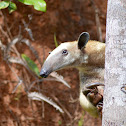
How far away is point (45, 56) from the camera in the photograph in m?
4.73

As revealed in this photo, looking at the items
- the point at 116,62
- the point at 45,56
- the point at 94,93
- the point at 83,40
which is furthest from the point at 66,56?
the point at 45,56

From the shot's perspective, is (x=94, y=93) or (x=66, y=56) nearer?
(x=94, y=93)

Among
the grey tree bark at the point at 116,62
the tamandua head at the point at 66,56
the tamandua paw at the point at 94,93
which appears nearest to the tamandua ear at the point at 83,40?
the tamandua head at the point at 66,56

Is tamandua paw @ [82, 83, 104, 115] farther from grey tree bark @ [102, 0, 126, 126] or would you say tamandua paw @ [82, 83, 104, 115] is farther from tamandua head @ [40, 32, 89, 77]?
grey tree bark @ [102, 0, 126, 126]

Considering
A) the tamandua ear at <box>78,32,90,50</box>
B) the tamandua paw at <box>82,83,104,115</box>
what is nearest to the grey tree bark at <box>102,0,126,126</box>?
the tamandua paw at <box>82,83,104,115</box>

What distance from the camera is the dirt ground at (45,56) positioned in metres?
4.71

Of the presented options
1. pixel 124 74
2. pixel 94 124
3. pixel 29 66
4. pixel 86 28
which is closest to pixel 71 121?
pixel 94 124

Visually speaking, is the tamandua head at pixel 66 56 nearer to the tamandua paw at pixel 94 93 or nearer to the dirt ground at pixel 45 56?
the tamandua paw at pixel 94 93

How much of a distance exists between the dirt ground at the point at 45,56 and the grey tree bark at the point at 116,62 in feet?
9.35

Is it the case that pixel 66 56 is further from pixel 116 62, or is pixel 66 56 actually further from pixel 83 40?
pixel 116 62

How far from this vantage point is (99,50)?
2.91m

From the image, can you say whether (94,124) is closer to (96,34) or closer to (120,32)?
(96,34)

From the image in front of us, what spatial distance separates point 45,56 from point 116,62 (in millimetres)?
3006

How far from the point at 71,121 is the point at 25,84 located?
1065 millimetres
